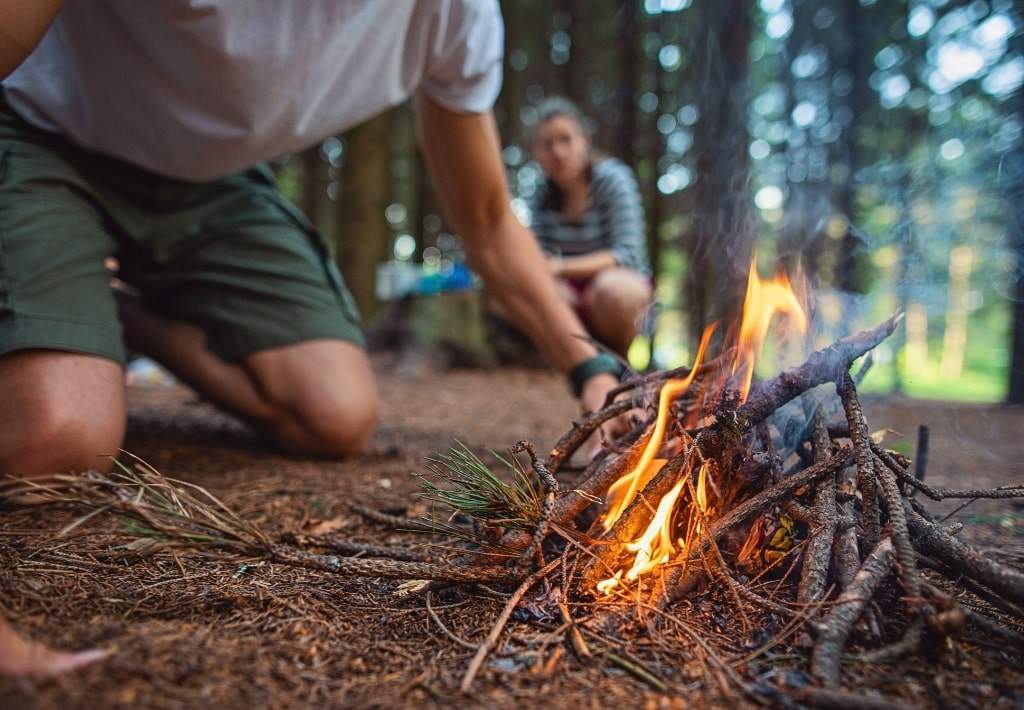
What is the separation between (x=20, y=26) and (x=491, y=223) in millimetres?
1470

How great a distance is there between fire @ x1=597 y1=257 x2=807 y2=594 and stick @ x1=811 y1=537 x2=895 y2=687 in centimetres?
29

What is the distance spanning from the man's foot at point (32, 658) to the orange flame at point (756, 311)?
1341 millimetres

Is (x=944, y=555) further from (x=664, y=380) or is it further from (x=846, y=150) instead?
(x=846, y=150)

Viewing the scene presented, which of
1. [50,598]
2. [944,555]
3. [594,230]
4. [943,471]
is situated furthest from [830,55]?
[50,598]

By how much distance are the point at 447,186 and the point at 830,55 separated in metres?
11.2

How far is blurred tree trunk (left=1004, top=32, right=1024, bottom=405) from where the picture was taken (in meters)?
4.70

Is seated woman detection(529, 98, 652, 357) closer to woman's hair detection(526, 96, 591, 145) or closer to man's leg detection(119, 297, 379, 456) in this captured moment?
woman's hair detection(526, 96, 591, 145)

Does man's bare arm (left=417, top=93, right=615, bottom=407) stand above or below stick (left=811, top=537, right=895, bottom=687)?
above

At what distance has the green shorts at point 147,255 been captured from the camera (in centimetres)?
214

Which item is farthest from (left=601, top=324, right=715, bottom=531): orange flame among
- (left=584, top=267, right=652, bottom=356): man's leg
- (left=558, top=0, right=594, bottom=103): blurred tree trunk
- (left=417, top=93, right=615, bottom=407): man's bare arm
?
(left=558, top=0, right=594, bottom=103): blurred tree trunk

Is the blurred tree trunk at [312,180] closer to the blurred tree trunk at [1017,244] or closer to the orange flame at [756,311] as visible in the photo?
the blurred tree trunk at [1017,244]

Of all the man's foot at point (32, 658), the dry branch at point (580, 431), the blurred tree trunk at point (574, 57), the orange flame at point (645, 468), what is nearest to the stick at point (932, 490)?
the orange flame at point (645, 468)

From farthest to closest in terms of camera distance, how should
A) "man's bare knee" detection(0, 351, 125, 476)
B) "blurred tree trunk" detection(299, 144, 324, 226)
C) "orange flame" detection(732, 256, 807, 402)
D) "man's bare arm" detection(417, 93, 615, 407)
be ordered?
"blurred tree trunk" detection(299, 144, 324, 226)
"man's bare arm" detection(417, 93, 615, 407)
"man's bare knee" detection(0, 351, 125, 476)
"orange flame" detection(732, 256, 807, 402)

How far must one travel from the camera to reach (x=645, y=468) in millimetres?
1484
